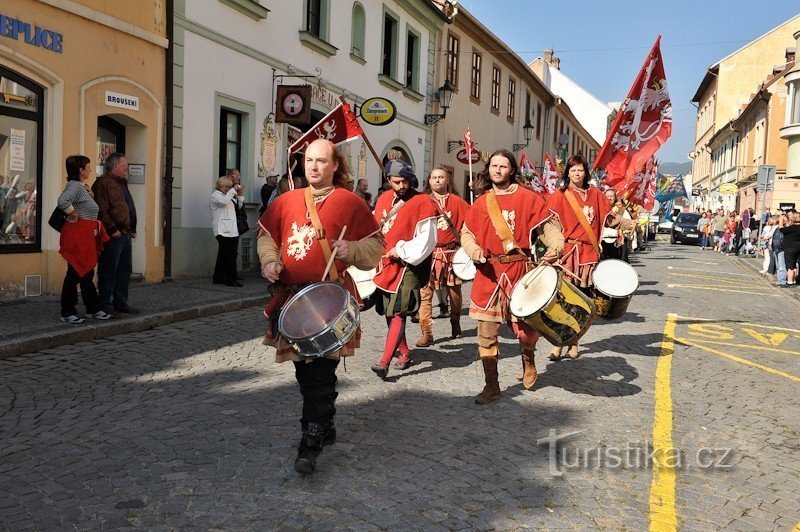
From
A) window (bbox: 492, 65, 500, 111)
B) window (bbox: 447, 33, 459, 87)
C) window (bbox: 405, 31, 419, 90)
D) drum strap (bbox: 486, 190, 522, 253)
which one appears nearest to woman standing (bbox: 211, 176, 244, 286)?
drum strap (bbox: 486, 190, 522, 253)

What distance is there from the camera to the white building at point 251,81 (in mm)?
12250

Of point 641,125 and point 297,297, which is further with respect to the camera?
point 641,125

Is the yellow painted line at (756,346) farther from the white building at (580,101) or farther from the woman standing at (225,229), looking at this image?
the white building at (580,101)

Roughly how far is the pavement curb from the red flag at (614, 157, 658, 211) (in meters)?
4.93

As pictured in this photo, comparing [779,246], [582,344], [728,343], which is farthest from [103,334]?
[779,246]

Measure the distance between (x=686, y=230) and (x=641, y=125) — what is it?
3431 centimetres

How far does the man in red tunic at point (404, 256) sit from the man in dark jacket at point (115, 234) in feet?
10.6

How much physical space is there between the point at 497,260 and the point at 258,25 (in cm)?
1010

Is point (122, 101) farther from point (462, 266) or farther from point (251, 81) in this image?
point (462, 266)

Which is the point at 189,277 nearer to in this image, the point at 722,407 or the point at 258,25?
the point at 258,25

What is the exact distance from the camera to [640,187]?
1113 cm

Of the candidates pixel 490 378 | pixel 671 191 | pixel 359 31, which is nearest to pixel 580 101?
pixel 671 191

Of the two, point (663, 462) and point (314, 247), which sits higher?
point (314, 247)

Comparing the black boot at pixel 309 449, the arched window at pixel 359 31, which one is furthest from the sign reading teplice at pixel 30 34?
the arched window at pixel 359 31
